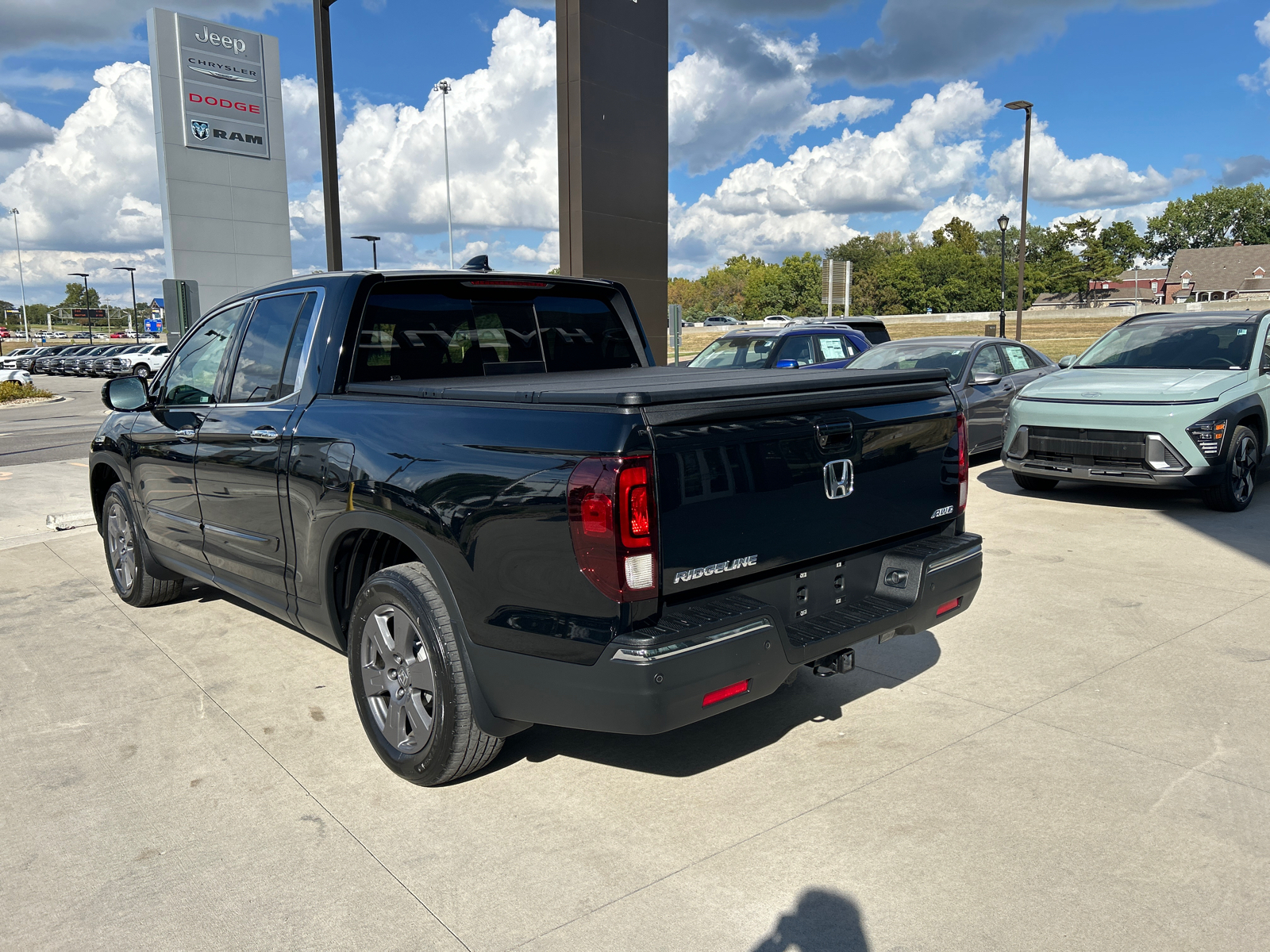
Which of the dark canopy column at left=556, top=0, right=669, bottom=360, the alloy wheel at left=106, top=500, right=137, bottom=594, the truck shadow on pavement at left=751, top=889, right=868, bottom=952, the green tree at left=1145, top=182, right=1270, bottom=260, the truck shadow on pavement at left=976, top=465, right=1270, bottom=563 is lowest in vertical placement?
the truck shadow on pavement at left=751, top=889, right=868, bottom=952

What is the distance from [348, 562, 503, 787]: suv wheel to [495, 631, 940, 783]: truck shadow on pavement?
0.36m

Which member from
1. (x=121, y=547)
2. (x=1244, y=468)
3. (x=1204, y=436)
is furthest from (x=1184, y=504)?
(x=121, y=547)

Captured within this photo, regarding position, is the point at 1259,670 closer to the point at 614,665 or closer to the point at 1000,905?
the point at 1000,905

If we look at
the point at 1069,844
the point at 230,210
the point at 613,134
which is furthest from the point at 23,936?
the point at 230,210

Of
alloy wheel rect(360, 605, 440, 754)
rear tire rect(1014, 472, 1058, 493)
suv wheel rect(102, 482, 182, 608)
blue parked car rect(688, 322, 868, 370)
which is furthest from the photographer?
blue parked car rect(688, 322, 868, 370)

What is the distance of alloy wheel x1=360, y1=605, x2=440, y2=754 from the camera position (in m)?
3.35

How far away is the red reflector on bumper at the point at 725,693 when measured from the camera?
2.75m

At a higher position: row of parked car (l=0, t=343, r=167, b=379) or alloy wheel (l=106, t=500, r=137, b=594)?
row of parked car (l=0, t=343, r=167, b=379)

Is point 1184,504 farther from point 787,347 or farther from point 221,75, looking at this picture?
point 221,75

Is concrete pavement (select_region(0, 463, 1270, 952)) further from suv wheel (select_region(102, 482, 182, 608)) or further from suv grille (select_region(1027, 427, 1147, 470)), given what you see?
suv grille (select_region(1027, 427, 1147, 470))

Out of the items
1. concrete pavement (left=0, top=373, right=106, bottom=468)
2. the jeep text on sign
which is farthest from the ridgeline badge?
the jeep text on sign

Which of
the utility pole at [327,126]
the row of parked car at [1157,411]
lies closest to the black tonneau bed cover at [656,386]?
the row of parked car at [1157,411]

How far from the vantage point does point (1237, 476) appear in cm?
816

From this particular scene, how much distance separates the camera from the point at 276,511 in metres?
4.02
